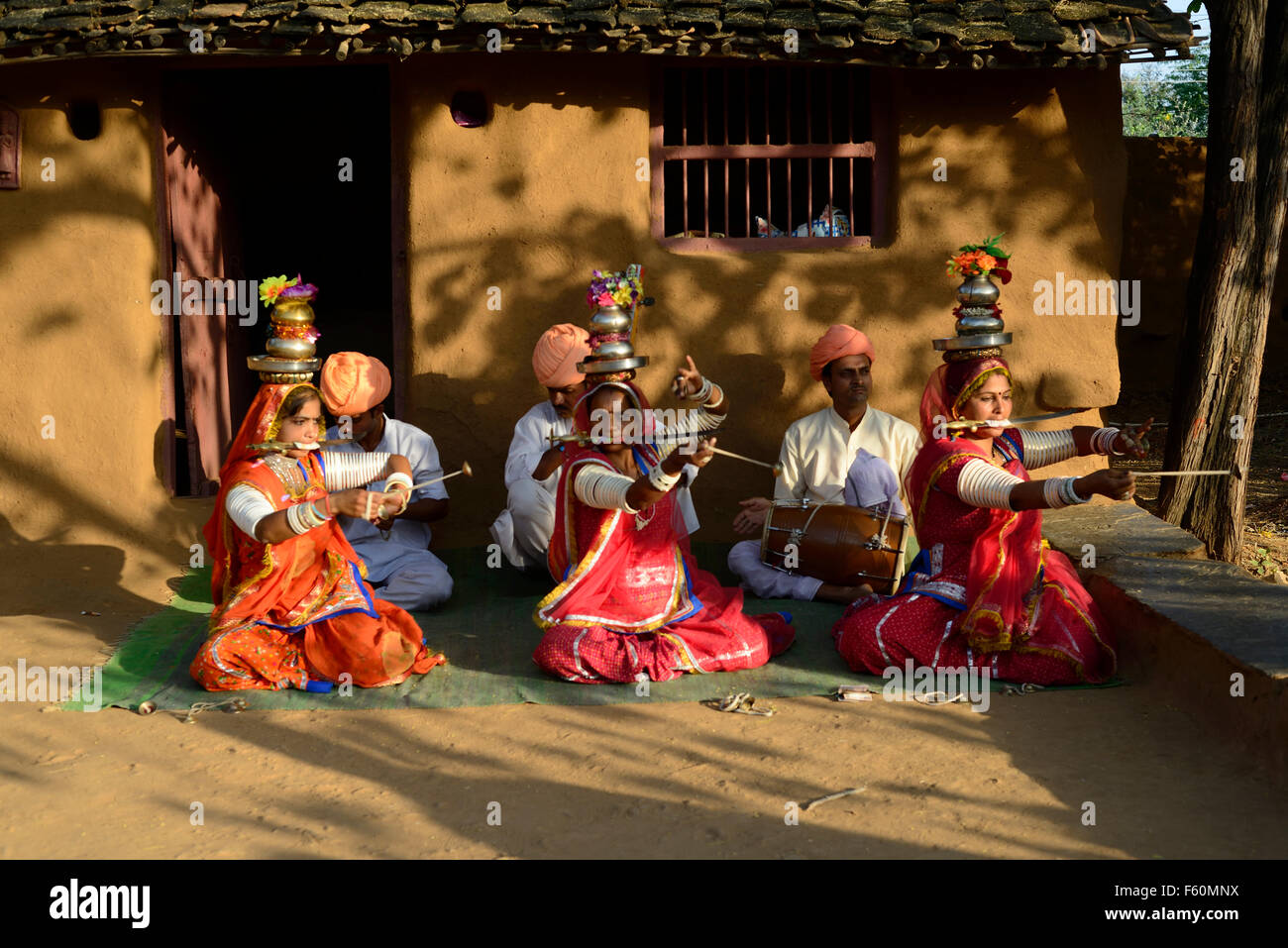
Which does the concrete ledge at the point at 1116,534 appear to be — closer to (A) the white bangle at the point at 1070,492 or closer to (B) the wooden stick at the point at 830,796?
(A) the white bangle at the point at 1070,492

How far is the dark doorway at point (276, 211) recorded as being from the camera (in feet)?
26.1

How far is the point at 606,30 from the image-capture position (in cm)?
655

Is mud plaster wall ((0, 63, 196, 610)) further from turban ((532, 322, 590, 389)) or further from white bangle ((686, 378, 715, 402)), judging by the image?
white bangle ((686, 378, 715, 402))

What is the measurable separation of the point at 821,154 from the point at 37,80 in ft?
13.9

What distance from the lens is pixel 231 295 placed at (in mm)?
8773

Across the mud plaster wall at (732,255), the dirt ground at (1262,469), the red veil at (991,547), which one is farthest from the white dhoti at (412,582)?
the dirt ground at (1262,469)

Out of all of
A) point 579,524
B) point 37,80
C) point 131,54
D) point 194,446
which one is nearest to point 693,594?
point 579,524

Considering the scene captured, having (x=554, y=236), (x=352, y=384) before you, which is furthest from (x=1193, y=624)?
(x=352, y=384)

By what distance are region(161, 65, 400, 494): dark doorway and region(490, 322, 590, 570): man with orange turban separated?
6.53 feet

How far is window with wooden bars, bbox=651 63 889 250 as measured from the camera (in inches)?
289

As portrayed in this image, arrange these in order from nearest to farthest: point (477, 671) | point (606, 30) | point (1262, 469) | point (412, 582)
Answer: point (477, 671) → point (606, 30) → point (412, 582) → point (1262, 469)

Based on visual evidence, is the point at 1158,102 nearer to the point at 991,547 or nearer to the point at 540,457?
the point at 540,457

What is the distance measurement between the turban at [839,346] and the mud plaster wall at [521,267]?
349 mm

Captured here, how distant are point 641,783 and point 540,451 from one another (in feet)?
8.88
